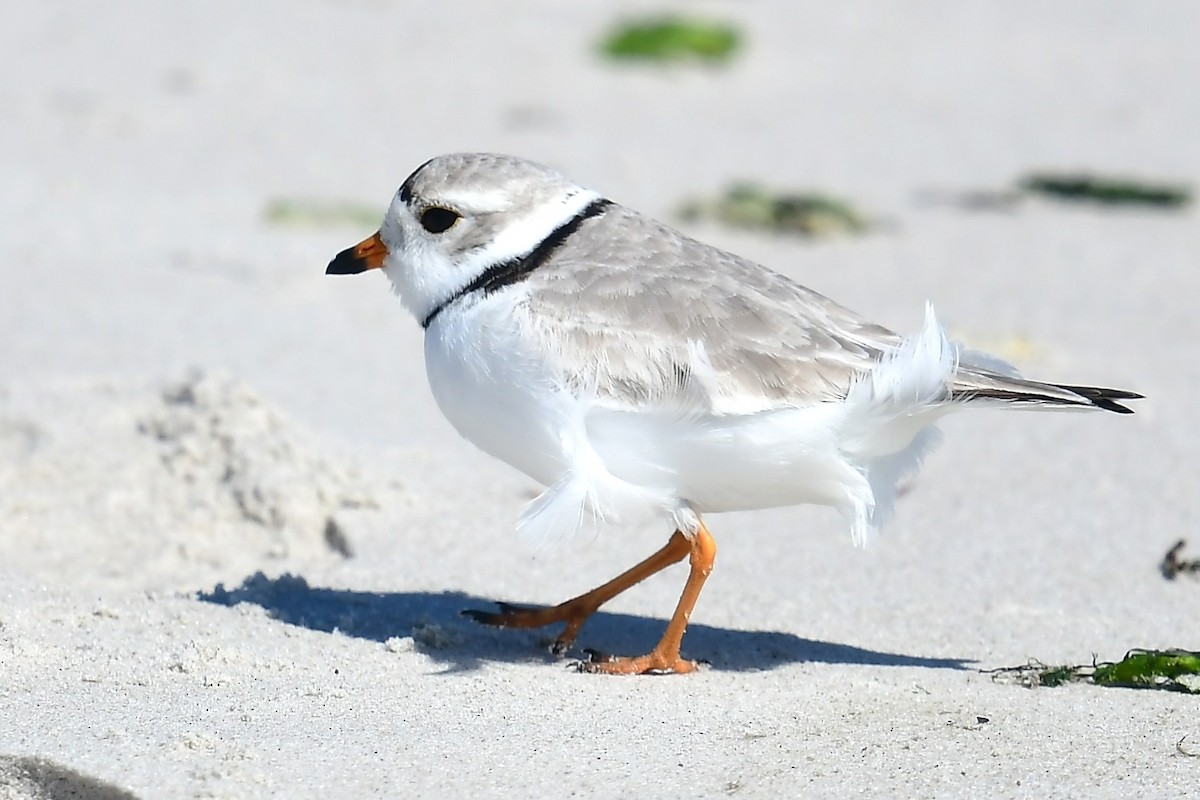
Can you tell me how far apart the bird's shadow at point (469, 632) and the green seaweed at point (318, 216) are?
4593 mm

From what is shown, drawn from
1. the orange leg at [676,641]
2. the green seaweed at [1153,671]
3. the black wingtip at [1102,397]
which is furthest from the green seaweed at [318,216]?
the green seaweed at [1153,671]

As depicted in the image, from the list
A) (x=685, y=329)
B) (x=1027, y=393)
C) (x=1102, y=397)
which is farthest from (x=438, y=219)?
(x=1102, y=397)

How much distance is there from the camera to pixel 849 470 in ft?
13.7

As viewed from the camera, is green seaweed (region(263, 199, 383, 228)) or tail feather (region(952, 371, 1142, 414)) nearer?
A: tail feather (region(952, 371, 1142, 414))

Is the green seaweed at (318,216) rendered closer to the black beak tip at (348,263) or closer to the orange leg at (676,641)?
the black beak tip at (348,263)

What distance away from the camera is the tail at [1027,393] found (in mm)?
4055

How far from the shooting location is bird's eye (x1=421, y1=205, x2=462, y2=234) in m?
4.48

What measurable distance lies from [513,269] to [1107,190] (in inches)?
269

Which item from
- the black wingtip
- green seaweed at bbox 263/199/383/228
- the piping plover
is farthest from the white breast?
green seaweed at bbox 263/199/383/228

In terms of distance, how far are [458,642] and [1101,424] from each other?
3.60m

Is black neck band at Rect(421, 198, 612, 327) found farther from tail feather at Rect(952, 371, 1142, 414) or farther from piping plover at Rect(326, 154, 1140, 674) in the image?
tail feather at Rect(952, 371, 1142, 414)

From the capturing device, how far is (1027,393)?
4.10 m

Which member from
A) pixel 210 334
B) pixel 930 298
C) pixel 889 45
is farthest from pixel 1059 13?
pixel 210 334

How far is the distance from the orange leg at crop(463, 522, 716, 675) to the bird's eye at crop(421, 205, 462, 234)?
1.13 meters
